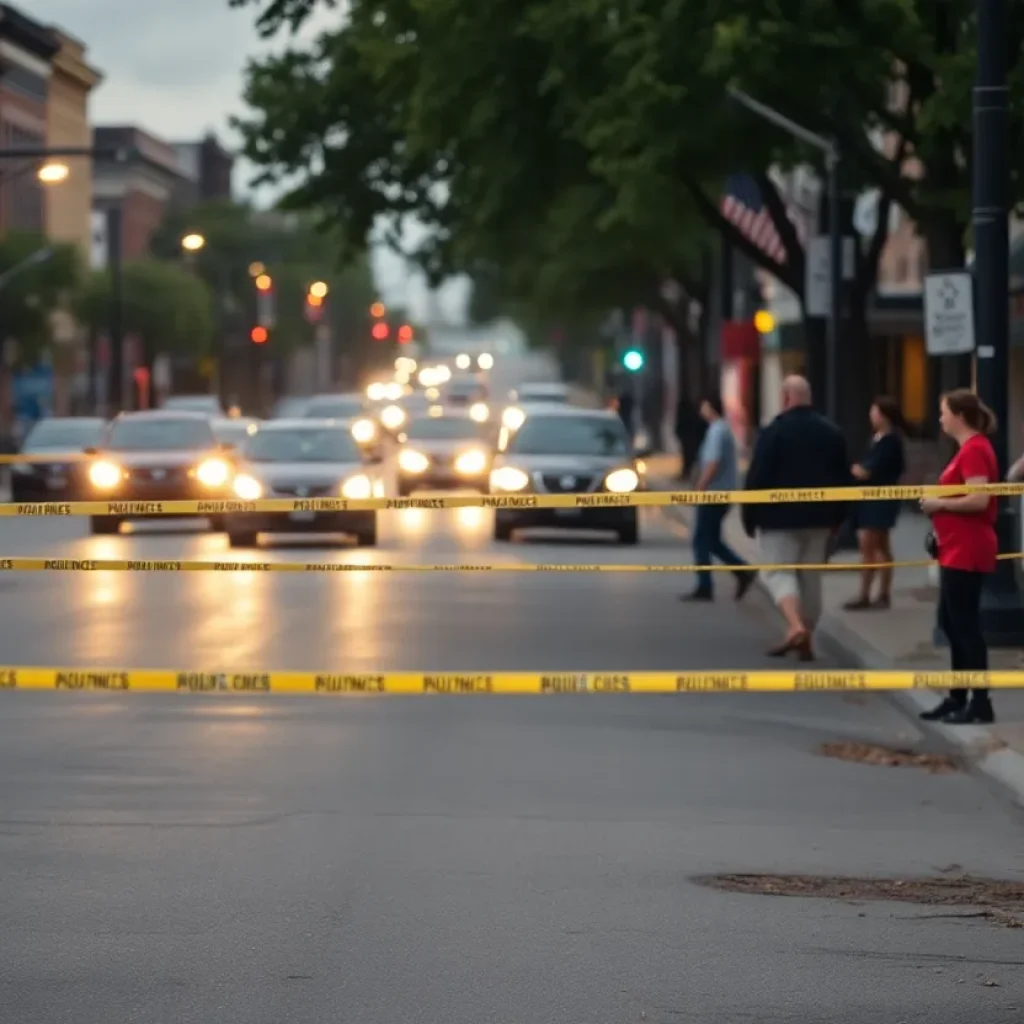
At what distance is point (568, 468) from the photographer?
1399 inches

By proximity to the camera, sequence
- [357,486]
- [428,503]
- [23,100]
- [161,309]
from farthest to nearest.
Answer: [161,309] → [23,100] → [357,486] → [428,503]

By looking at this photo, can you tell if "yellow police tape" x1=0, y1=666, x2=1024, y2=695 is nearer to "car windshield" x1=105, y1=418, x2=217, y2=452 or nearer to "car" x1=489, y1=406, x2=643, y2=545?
"car" x1=489, y1=406, x2=643, y2=545

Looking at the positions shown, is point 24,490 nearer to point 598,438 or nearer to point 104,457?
point 104,457

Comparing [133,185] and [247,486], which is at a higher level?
[133,185]

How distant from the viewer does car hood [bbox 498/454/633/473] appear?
3553 centimetres

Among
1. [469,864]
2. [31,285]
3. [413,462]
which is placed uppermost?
[31,285]

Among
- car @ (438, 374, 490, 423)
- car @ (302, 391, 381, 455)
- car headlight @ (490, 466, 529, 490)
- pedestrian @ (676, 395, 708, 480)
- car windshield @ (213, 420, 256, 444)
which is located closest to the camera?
car headlight @ (490, 466, 529, 490)

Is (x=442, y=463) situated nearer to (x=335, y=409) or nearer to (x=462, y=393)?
Result: (x=335, y=409)

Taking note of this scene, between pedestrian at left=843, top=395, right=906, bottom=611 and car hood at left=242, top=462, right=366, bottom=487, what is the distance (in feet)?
35.8

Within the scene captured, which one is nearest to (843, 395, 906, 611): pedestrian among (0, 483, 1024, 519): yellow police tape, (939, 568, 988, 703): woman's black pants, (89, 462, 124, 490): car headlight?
(939, 568, 988, 703): woman's black pants

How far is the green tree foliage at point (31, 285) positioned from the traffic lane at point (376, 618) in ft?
163

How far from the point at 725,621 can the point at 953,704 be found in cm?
826

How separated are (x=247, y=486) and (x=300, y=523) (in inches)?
63.0

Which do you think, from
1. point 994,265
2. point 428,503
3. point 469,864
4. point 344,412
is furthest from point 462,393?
point 469,864
